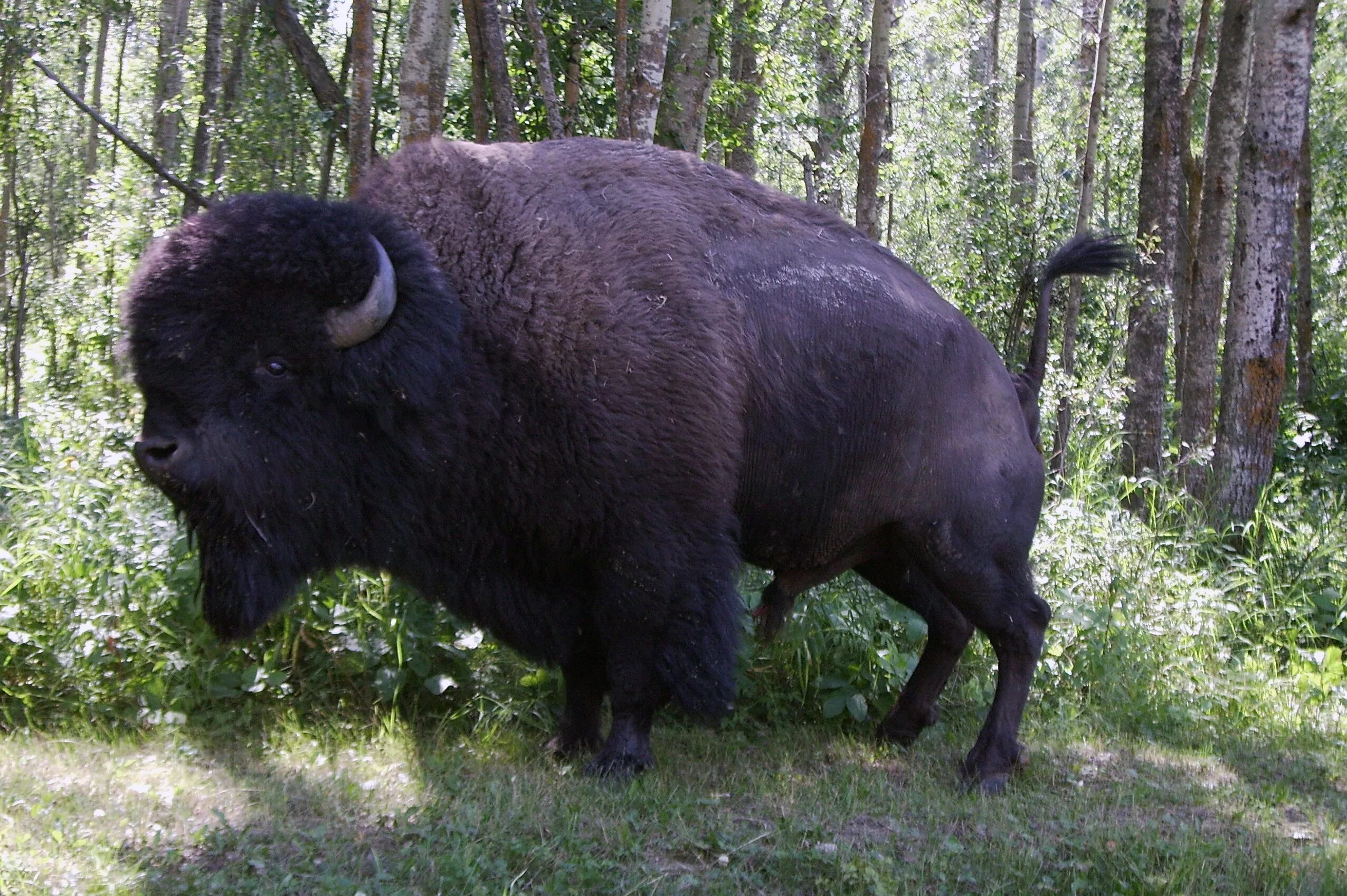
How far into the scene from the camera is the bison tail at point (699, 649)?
4691mm

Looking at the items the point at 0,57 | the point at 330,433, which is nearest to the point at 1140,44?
the point at 0,57

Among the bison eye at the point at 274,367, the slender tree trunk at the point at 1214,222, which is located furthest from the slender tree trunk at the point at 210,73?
the slender tree trunk at the point at 1214,222

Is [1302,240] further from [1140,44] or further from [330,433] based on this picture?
[330,433]

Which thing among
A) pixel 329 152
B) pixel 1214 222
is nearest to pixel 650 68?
pixel 329 152

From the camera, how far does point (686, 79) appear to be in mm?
9242

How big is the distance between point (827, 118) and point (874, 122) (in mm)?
7248

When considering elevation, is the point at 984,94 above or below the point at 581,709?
above

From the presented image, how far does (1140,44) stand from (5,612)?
21671mm

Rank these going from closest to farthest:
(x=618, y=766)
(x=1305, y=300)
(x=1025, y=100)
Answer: (x=618, y=766) → (x=1305, y=300) → (x=1025, y=100)

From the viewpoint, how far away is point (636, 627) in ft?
15.4

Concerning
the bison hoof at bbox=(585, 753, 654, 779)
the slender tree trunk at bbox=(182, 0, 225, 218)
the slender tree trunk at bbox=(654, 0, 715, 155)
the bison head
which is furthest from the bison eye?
the slender tree trunk at bbox=(182, 0, 225, 218)

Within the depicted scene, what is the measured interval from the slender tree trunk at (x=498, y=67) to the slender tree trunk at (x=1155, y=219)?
5879 mm

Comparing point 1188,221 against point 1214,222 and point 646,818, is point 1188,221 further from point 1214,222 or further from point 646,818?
point 646,818

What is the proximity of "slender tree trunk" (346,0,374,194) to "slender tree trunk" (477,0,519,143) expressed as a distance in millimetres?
788
